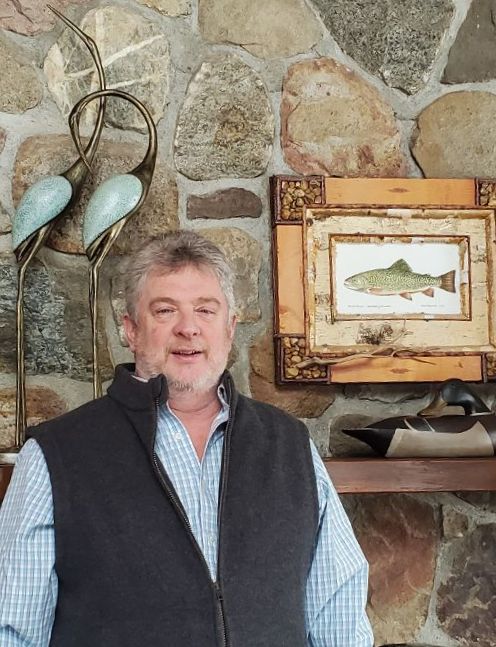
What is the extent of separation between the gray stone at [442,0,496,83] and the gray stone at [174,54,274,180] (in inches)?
16.4

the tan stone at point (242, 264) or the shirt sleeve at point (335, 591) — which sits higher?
the tan stone at point (242, 264)

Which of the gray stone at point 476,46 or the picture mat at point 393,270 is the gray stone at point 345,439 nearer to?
the picture mat at point 393,270

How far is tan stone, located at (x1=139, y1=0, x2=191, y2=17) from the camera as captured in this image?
6.56ft

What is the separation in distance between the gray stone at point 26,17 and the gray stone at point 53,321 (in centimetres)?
44

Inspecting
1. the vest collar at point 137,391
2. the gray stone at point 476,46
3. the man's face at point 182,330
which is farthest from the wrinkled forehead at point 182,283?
the gray stone at point 476,46

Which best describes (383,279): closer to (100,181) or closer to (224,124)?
(224,124)

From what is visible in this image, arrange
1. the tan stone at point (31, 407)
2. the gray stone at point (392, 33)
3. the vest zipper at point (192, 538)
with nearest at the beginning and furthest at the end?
the vest zipper at point (192, 538) < the tan stone at point (31, 407) < the gray stone at point (392, 33)

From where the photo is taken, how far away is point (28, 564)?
137 cm

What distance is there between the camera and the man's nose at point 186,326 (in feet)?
4.97

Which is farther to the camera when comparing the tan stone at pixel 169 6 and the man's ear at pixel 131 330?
the tan stone at pixel 169 6

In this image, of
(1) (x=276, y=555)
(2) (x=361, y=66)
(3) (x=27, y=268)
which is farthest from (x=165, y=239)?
(2) (x=361, y=66)

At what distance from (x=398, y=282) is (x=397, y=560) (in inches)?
20.9

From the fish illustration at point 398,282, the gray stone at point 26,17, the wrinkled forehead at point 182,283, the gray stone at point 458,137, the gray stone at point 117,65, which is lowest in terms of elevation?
the wrinkled forehead at point 182,283

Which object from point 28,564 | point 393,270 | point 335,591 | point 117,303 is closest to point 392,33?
point 393,270
